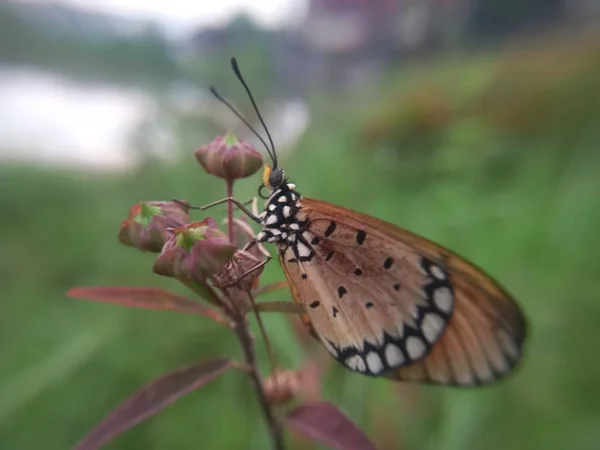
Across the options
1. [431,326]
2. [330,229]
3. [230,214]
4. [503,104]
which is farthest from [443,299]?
[503,104]

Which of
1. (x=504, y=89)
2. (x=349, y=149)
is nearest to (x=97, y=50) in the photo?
(x=349, y=149)

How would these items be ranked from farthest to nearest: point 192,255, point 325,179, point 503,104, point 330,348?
point 503,104
point 325,179
point 330,348
point 192,255

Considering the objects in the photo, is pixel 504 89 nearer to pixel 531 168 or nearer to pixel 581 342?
pixel 531 168

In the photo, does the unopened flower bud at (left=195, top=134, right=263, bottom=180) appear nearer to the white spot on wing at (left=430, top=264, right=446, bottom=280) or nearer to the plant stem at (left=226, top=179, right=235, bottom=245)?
the plant stem at (left=226, top=179, right=235, bottom=245)

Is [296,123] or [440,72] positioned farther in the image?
[440,72]

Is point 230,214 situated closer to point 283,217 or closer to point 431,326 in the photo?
point 283,217
